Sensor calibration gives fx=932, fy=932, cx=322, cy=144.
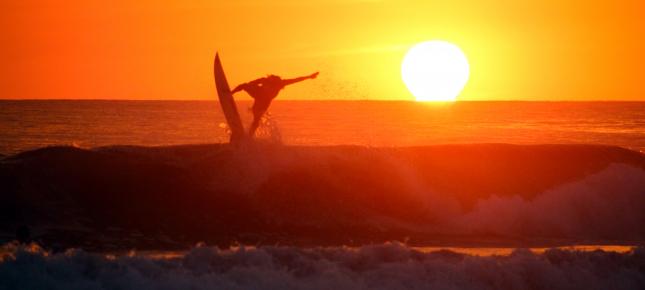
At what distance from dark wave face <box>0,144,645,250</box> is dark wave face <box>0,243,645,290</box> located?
3.24 metres

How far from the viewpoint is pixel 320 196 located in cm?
1994

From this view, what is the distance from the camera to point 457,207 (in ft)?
68.1

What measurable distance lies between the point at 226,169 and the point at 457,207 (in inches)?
204

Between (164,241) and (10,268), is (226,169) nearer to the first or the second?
(164,241)

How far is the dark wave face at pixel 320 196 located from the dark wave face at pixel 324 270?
324cm

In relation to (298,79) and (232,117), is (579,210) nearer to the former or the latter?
(298,79)

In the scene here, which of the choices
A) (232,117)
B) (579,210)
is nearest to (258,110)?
(232,117)

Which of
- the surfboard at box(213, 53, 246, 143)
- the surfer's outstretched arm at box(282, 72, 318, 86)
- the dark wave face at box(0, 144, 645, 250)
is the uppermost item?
the surfer's outstretched arm at box(282, 72, 318, 86)

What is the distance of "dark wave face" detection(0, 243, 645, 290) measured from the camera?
1243cm

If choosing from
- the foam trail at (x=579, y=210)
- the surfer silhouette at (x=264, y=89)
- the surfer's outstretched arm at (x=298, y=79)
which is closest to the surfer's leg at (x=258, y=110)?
the surfer silhouette at (x=264, y=89)

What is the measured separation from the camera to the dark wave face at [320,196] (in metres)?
17.8

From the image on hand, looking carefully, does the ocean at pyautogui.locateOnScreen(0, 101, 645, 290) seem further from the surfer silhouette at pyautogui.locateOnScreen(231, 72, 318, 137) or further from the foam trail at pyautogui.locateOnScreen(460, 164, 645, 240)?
the surfer silhouette at pyautogui.locateOnScreen(231, 72, 318, 137)

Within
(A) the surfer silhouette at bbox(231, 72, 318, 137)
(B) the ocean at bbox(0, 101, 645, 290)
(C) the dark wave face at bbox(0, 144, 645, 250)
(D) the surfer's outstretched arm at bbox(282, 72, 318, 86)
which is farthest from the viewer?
(A) the surfer silhouette at bbox(231, 72, 318, 137)

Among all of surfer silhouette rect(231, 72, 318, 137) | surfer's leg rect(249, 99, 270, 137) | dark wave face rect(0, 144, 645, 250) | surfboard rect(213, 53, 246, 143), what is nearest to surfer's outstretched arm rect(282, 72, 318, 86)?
surfer silhouette rect(231, 72, 318, 137)
